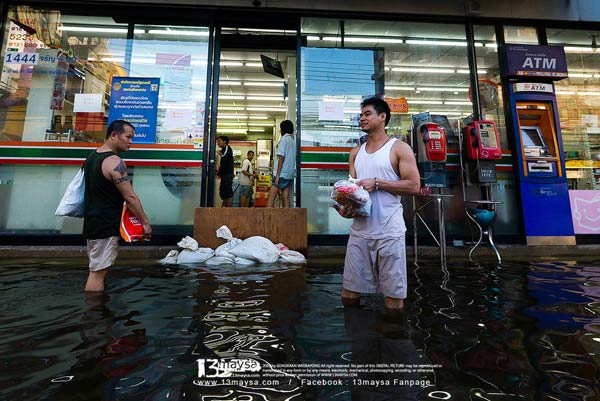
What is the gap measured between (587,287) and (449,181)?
2.87m

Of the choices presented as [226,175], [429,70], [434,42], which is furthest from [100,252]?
[434,42]

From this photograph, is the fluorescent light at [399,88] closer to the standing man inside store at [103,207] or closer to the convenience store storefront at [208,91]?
the convenience store storefront at [208,91]

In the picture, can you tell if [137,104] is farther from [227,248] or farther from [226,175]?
[227,248]

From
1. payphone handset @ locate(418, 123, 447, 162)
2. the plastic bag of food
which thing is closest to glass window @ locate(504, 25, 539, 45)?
payphone handset @ locate(418, 123, 447, 162)

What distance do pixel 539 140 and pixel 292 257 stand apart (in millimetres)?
5216

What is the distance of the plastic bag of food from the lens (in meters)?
2.05

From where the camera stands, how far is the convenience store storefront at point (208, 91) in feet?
16.7

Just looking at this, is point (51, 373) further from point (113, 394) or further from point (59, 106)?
point (59, 106)

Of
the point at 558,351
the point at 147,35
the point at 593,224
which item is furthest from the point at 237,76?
the point at 558,351

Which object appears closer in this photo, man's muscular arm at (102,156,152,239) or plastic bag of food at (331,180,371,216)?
plastic bag of food at (331,180,371,216)

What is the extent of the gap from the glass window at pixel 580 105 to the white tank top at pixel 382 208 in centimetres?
557

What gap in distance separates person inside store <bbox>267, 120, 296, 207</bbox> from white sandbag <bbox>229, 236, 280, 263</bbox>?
51.7 inches

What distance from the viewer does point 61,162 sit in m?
5.02

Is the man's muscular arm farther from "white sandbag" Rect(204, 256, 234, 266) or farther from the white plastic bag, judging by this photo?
"white sandbag" Rect(204, 256, 234, 266)
